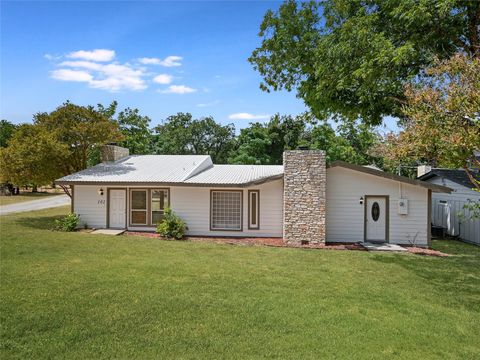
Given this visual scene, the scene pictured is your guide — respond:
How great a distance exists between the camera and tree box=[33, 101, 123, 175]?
59.8 feet

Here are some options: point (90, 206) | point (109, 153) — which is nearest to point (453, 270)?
point (90, 206)

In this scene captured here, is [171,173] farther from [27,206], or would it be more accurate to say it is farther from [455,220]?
[27,206]

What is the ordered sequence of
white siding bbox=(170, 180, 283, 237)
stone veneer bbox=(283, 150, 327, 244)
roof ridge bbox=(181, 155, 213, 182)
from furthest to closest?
roof ridge bbox=(181, 155, 213, 182), white siding bbox=(170, 180, 283, 237), stone veneer bbox=(283, 150, 327, 244)

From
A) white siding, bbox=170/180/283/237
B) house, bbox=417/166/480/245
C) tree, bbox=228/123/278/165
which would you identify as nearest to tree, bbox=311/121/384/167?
tree, bbox=228/123/278/165

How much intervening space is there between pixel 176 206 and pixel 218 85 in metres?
7.09

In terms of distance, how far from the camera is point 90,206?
16.0 metres

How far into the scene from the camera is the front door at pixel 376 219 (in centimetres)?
1381

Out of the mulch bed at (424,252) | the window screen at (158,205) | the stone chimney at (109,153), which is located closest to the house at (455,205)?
the mulch bed at (424,252)

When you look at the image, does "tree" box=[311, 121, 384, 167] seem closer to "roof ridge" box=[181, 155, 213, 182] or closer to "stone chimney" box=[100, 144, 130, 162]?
"roof ridge" box=[181, 155, 213, 182]

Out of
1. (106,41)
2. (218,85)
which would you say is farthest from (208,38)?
(218,85)

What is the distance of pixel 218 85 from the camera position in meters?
17.5

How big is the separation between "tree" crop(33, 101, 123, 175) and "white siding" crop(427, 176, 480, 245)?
18493 mm

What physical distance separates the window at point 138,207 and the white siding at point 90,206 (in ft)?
4.52

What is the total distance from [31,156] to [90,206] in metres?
4.24
